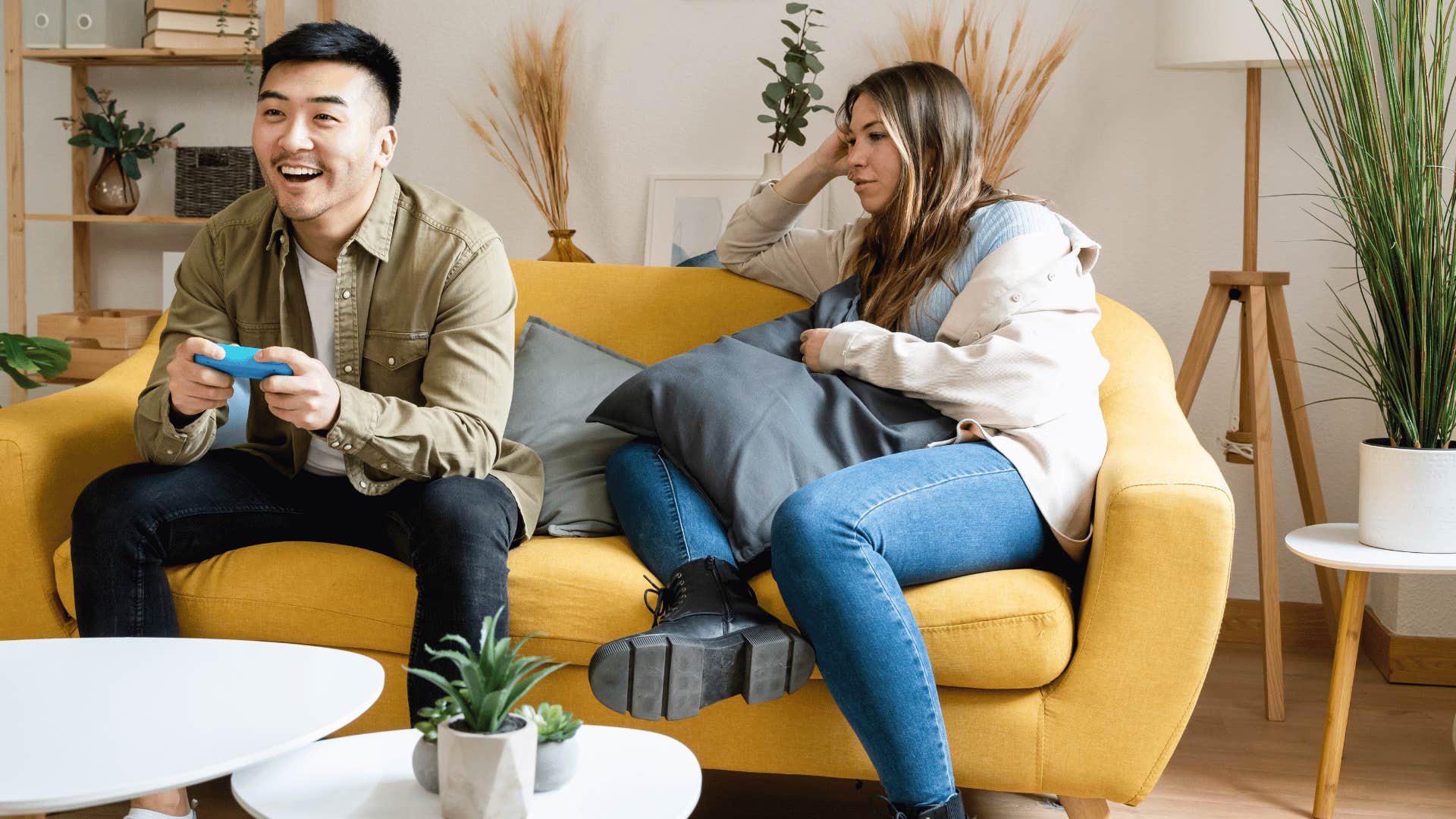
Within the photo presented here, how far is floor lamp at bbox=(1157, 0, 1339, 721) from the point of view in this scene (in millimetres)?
2330

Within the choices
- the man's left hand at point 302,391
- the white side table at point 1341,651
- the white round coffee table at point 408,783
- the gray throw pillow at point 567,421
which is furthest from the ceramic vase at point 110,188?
the white side table at point 1341,651

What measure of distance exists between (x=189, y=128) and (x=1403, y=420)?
3006mm

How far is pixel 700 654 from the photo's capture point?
57.1 inches

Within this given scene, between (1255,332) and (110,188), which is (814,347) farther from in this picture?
(110,188)

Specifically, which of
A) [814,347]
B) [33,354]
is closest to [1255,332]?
[814,347]

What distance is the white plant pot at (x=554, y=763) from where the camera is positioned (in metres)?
1.03

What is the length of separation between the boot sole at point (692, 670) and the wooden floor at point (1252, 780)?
1.66 feet

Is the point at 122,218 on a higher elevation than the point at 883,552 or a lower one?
higher

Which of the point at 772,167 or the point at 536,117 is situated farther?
the point at 536,117

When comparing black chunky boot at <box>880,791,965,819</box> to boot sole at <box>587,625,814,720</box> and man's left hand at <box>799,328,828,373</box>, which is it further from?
man's left hand at <box>799,328,828,373</box>

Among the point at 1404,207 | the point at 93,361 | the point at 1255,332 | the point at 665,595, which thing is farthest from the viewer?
the point at 93,361

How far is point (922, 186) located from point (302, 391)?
1095mm

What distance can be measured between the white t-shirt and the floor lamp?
1668 mm

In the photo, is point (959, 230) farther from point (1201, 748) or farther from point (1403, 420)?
point (1201, 748)
